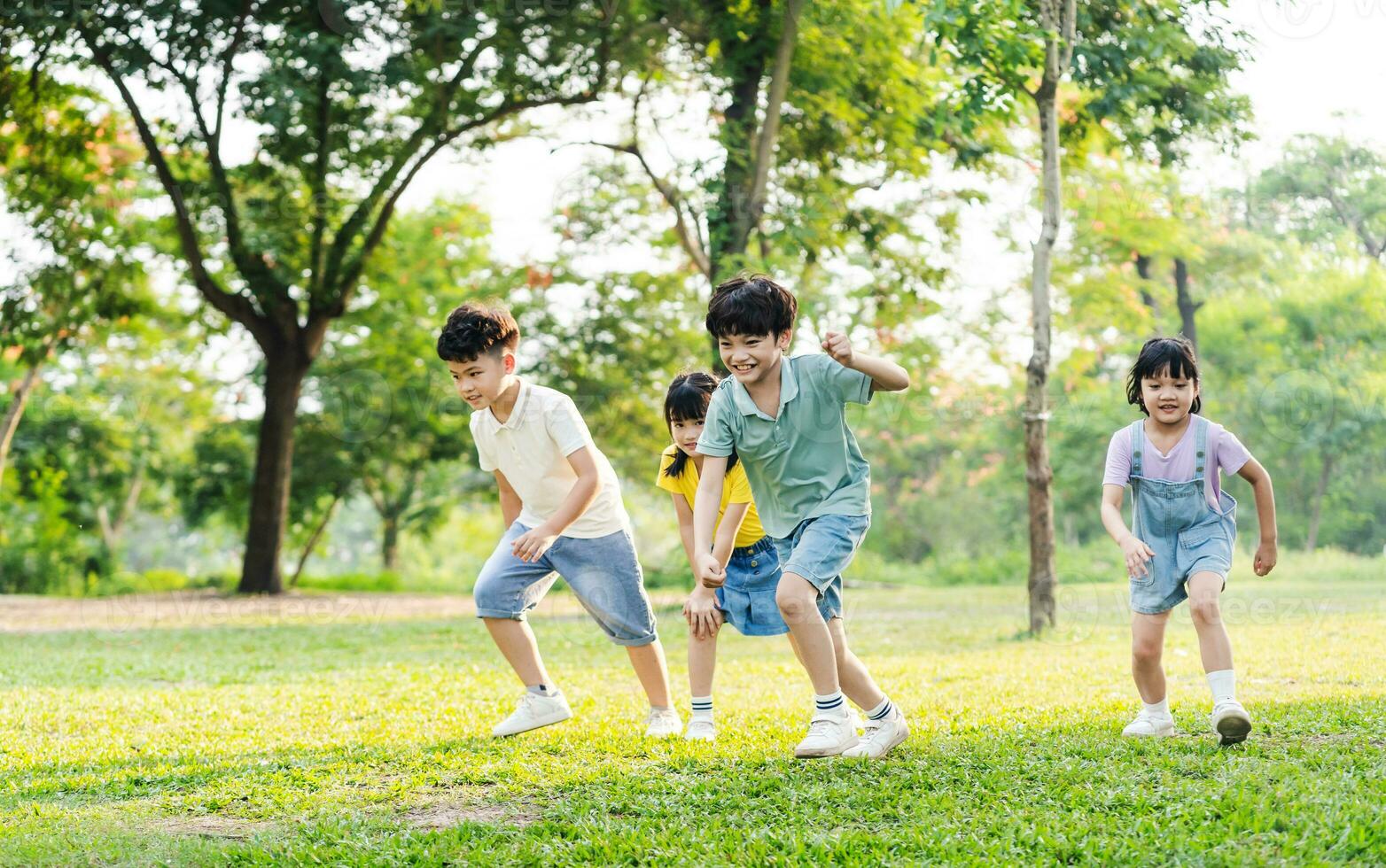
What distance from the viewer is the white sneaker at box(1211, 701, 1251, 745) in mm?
4215

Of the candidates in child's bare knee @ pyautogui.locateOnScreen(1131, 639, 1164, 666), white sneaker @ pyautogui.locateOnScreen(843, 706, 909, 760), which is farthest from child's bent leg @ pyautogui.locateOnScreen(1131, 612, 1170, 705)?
white sneaker @ pyautogui.locateOnScreen(843, 706, 909, 760)

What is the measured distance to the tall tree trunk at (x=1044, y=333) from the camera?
10109 mm

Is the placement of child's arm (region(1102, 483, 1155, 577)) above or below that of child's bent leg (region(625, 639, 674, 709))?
above

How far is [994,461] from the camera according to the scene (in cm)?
3312

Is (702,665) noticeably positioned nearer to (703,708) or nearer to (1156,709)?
(703,708)

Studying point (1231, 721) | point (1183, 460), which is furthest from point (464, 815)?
point (1183, 460)

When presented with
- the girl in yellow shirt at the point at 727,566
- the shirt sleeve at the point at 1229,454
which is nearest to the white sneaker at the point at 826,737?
the girl in yellow shirt at the point at 727,566

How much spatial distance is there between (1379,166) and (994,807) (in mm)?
24120

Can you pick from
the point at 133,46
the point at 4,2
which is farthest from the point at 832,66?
the point at 4,2

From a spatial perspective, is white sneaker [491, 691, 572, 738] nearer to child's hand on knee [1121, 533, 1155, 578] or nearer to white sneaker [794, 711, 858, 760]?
white sneaker [794, 711, 858, 760]

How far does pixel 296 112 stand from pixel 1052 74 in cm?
876

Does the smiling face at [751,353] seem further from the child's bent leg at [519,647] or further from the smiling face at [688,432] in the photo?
the child's bent leg at [519,647]

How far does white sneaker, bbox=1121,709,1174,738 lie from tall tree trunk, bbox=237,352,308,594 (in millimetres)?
13707

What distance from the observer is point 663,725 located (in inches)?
204
